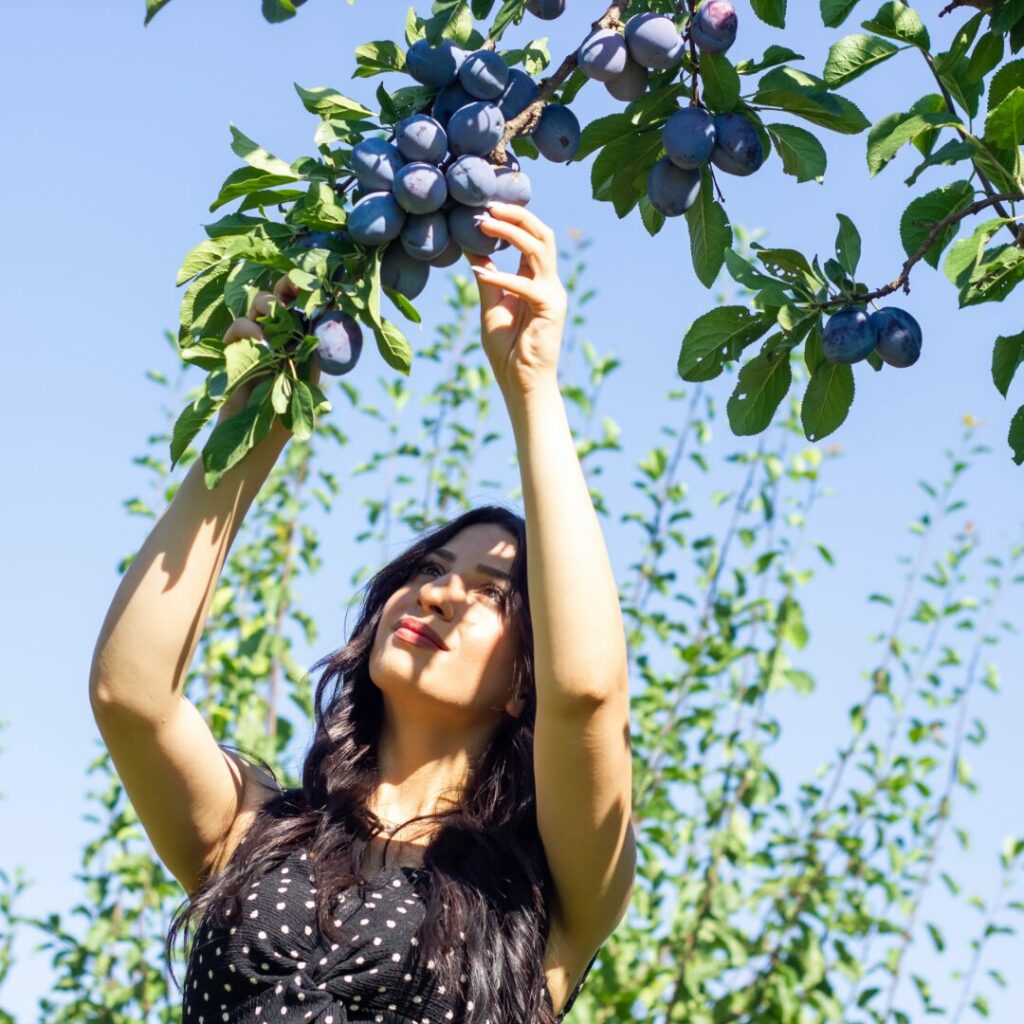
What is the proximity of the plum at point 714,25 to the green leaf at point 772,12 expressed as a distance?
0.23 ft

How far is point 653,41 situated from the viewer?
149cm

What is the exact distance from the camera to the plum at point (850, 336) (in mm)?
1466

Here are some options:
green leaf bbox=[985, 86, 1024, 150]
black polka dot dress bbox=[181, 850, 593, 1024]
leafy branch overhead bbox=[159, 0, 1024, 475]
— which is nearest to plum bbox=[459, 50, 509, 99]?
leafy branch overhead bbox=[159, 0, 1024, 475]

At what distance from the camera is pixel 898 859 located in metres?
4.54

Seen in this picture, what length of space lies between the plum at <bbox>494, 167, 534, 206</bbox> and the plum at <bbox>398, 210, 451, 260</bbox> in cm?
7

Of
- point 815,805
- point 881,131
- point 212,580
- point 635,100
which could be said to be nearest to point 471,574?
point 212,580

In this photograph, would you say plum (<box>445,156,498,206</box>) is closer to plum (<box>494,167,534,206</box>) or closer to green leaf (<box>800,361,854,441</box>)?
plum (<box>494,167,534,206</box>)

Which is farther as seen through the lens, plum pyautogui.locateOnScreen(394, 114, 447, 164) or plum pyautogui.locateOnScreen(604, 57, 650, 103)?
plum pyautogui.locateOnScreen(604, 57, 650, 103)

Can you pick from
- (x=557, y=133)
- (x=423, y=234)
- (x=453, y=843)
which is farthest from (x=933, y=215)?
(x=453, y=843)

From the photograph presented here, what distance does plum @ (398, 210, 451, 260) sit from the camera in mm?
1401

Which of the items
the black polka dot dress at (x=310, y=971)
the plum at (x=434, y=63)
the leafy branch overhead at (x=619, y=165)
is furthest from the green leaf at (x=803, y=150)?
the black polka dot dress at (x=310, y=971)

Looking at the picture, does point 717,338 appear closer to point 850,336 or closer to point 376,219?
point 850,336

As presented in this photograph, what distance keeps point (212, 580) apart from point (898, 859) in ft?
11.3

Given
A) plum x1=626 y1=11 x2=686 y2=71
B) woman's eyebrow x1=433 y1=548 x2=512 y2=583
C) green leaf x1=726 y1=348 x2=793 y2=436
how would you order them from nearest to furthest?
plum x1=626 y1=11 x2=686 y2=71
green leaf x1=726 y1=348 x2=793 y2=436
woman's eyebrow x1=433 y1=548 x2=512 y2=583
